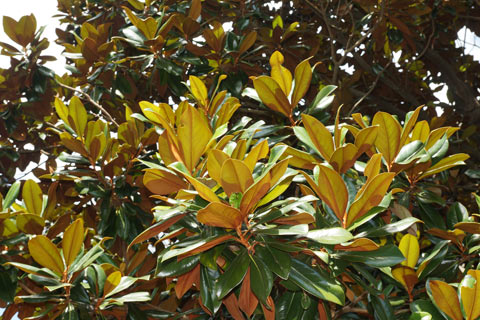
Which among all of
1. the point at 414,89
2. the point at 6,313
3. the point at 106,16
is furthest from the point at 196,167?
the point at 414,89

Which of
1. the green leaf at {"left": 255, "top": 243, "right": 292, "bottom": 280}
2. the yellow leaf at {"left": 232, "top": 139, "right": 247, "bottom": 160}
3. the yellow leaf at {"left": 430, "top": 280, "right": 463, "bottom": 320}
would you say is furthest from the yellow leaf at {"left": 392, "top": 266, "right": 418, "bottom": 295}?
the yellow leaf at {"left": 232, "top": 139, "right": 247, "bottom": 160}

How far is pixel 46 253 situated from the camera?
4.33 ft

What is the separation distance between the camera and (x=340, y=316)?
145 cm

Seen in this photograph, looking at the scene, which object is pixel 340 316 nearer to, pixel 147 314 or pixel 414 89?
pixel 147 314

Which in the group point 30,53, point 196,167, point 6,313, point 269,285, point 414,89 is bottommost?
point 6,313

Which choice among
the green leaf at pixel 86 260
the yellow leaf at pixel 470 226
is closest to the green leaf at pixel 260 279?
the green leaf at pixel 86 260

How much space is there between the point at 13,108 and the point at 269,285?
2180 millimetres

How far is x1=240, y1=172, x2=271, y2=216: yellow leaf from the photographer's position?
3.12 feet

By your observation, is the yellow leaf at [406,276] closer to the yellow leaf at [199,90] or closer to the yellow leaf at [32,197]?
the yellow leaf at [199,90]

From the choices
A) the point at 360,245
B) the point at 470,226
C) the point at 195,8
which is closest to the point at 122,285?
the point at 360,245

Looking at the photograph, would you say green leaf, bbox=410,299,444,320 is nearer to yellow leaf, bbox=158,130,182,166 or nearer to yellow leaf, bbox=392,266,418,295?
yellow leaf, bbox=392,266,418,295

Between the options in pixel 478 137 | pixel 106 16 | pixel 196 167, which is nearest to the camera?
pixel 196 167

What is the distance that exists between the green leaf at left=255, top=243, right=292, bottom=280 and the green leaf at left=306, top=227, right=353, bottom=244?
0.07 m

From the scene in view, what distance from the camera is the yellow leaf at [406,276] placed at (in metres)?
1.27
